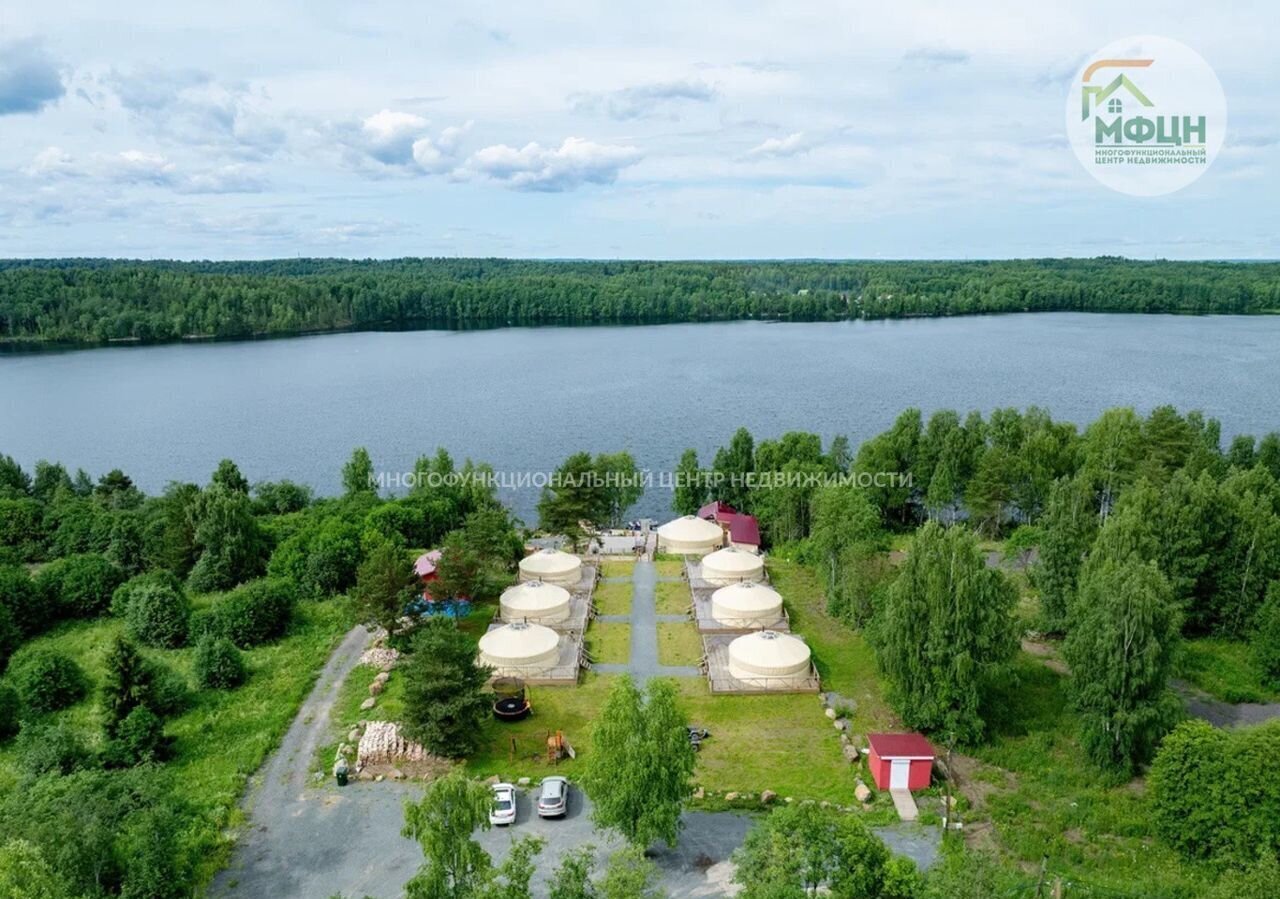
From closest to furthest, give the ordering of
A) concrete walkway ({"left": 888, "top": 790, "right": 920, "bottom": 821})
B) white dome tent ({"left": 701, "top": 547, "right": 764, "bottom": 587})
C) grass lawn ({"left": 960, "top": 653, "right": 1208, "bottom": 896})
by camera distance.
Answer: grass lawn ({"left": 960, "top": 653, "right": 1208, "bottom": 896}), concrete walkway ({"left": 888, "top": 790, "right": 920, "bottom": 821}), white dome tent ({"left": 701, "top": 547, "right": 764, "bottom": 587})

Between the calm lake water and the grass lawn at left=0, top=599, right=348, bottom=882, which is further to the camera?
the calm lake water

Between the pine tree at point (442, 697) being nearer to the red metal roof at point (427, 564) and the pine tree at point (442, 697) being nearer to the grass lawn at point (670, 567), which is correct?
the red metal roof at point (427, 564)

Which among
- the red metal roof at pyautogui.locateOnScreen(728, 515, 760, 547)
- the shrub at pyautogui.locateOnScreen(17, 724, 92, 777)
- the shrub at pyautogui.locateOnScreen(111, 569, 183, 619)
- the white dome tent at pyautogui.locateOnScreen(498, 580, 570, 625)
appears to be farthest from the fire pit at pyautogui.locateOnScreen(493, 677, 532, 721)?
the red metal roof at pyautogui.locateOnScreen(728, 515, 760, 547)

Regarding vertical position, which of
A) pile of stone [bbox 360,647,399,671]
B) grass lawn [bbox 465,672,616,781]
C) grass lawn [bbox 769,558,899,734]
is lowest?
grass lawn [bbox 465,672,616,781]

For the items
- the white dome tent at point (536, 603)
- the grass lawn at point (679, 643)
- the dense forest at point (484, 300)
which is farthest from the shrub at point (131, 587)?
the dense forest at point (484, 300)

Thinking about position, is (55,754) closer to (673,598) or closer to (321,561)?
(321,561)

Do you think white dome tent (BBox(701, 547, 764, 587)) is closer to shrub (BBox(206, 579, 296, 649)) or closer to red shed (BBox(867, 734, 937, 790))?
red shed (BBox(867, 734, 937, 790))

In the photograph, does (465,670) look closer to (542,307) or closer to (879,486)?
(879,486)

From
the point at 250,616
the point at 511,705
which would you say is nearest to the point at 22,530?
the point at 250,616
